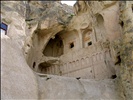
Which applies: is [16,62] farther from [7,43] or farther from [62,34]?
[62,34]

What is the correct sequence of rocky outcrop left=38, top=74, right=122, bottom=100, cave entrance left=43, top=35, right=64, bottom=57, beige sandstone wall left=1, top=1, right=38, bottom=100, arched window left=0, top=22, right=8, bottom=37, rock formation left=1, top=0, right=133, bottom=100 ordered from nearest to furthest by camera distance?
beige sandstone wall left=1, top=1, right=38, bottom=100 → rock formation left=1, top=0, right=133, bottom=100 → rocky outcrop left=38, top=74, right=122, bottom=100 → arched window left=0, top=22, right=8, bottom=37 → cave entrance left=43, top=35, right=64, bottom=57

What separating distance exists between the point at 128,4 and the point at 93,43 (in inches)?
206

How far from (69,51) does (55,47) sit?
9.35ft

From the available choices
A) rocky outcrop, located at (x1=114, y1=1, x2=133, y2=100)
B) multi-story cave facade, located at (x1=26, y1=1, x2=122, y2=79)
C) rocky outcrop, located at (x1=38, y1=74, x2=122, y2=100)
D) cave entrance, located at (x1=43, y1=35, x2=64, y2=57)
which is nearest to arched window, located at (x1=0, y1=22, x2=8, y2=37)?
rocky outcrop, located at (x1=38, y1=74, x2=122, y2=100)

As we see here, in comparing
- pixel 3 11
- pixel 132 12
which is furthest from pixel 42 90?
pixel 132 12

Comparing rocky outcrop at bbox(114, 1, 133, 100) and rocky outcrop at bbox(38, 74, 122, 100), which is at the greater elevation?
rocky outcrop at bbox(114, 1, 133, 100)

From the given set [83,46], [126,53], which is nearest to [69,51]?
[83,46]

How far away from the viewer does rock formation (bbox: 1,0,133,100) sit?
9487 millimetres

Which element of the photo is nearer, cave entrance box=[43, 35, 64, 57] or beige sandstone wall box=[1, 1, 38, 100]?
beige sandstone wall box=[1, 1, 38, 100]

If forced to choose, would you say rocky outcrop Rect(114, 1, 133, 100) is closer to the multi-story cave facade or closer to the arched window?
the multi-story cave facade

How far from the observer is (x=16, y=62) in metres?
9.45

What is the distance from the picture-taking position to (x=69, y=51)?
63.4 ft

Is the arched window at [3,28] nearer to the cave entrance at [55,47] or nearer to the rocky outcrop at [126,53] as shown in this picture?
the rocky outcrop at [126,53]

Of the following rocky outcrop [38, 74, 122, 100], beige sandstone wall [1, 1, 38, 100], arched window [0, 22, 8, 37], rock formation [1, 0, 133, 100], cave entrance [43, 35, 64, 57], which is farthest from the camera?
cave entrance [43, 35, 64, 57]
